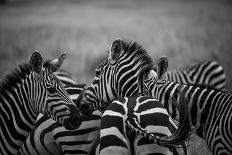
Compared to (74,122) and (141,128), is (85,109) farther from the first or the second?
(141,128)

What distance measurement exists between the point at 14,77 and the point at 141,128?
2309 millimetres

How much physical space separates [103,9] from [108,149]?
32197mm

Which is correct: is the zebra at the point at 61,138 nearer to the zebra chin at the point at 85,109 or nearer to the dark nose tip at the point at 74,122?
the zebra chin at the point at 85,109

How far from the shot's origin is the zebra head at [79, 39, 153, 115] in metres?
6.25

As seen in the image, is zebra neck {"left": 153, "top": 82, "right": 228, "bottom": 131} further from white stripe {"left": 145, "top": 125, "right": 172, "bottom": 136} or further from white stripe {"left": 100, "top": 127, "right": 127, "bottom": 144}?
white stripe {"left": 100, "top": 127, "right": 127, "bottom": 144}

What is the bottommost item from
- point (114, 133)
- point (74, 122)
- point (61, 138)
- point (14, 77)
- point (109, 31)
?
point (114, 133)

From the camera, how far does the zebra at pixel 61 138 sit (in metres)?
5.80

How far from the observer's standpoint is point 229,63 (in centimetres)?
1477

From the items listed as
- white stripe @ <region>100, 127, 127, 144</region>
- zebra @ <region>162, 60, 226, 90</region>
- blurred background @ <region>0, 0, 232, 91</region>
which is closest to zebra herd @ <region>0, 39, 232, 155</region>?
white stripe @ <region>100, 127, 127, 144</region>

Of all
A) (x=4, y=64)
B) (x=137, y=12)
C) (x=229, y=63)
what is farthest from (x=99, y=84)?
(x=137, y=12)

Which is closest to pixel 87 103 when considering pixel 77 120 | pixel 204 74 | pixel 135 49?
pixel 77 120

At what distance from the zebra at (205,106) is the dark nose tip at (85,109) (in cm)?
80

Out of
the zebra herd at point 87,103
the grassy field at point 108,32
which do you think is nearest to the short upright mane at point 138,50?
the zebra herd at point 87,103

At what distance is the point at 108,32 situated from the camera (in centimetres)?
2600
